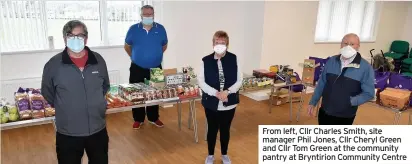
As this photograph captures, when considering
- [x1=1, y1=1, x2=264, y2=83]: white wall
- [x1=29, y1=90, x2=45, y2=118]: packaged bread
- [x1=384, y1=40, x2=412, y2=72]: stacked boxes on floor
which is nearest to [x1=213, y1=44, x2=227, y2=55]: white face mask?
[x1=29, y1=90, x2=45, y2=118]: packaged bread

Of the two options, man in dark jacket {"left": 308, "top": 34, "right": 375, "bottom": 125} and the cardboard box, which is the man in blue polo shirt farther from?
the cardboard box

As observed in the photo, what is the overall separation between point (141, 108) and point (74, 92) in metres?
2.22

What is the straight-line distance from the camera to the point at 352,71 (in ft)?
8.57

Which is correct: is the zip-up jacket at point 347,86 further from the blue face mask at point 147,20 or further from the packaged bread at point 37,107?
the packaged bread at point 37,107

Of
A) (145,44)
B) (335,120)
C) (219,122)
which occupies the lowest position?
(219,122)

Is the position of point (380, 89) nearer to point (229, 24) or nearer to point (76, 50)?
point (229, 24)

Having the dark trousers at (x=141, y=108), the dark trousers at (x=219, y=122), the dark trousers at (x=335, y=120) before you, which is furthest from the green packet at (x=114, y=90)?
the dark trousers at (x=335, y=120)

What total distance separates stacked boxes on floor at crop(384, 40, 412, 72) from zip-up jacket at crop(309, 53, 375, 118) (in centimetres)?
663

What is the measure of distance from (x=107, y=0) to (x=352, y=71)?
3.66m

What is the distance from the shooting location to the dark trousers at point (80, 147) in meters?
2.16

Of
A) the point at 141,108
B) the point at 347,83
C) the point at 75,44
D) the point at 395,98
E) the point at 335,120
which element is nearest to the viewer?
the point at 75,44

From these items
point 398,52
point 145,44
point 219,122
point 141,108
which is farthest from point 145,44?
point 398,52

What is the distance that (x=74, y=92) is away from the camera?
6.79ft

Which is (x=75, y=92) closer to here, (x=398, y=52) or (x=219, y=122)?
(x=219, y=122)
